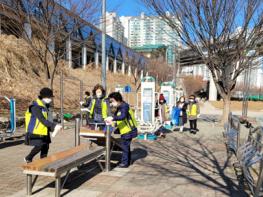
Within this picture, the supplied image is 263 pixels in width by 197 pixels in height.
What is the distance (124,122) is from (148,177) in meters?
1.23

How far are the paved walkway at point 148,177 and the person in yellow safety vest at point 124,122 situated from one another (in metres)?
0.34

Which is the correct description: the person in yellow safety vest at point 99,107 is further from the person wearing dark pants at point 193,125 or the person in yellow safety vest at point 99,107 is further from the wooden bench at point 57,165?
the person wearing dark pants at point 193,125

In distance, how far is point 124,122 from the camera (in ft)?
21.2

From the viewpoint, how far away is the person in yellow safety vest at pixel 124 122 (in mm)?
6242

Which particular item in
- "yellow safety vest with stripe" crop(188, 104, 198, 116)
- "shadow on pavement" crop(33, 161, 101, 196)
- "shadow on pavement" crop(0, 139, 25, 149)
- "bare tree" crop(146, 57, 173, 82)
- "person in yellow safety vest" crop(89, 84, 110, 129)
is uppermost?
"bare tree" crop(146, 57, 173, 82)

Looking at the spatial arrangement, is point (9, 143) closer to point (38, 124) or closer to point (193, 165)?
point (38, 124)

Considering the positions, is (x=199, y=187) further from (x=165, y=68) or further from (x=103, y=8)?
(x=165, y=68)

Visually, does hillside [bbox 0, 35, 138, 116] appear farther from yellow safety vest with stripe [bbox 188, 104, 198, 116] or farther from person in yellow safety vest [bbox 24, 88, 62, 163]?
person in yellow safety vest [bbox 24, 88, 62, 163]

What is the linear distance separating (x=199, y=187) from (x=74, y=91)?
20495 millimetres

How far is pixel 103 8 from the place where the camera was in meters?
13.1

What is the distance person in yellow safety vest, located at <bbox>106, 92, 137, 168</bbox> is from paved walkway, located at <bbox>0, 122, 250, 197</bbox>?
1.12 ft

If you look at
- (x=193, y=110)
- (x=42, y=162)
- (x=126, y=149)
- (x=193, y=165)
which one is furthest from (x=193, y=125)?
(x=42, y=162)

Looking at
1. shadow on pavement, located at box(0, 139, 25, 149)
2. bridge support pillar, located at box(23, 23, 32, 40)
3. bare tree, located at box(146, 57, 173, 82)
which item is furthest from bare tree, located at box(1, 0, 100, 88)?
bare tree, located at box(146, 57, 173, 82)

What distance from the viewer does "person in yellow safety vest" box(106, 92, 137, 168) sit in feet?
20.5
